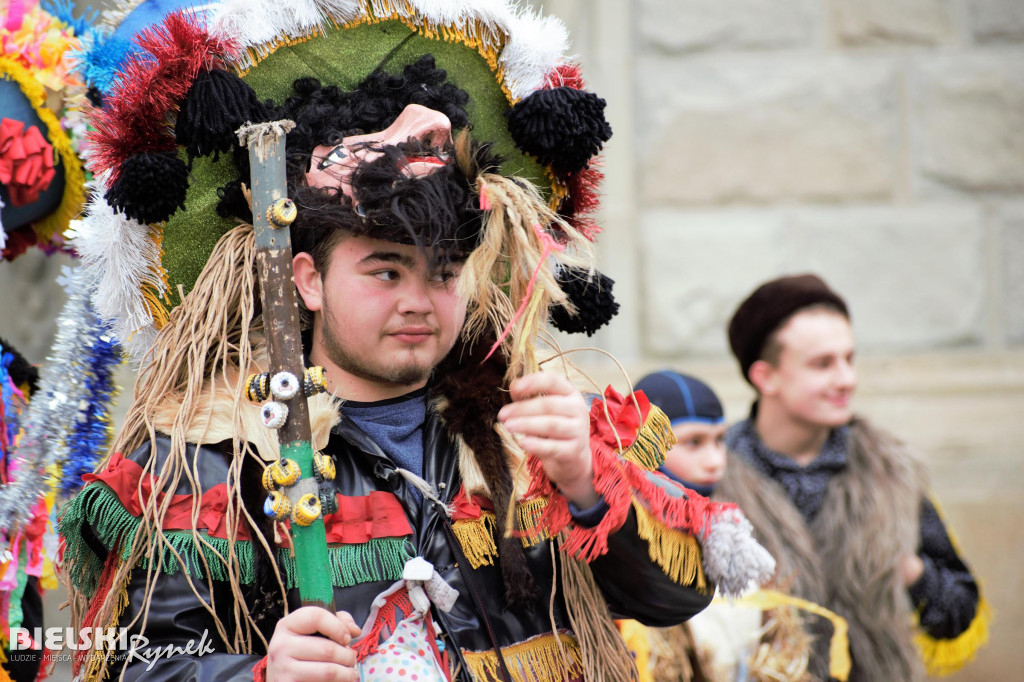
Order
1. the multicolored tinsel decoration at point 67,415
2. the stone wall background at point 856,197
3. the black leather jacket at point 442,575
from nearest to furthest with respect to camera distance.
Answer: the black leather jacket at point 442,575
the multicolored tinsel decoration at point 67,415
the stone wall background at point 856,197

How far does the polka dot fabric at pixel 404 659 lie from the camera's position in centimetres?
194

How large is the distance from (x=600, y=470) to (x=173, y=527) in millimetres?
786

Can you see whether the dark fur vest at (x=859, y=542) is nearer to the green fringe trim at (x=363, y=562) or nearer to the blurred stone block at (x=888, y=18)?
the green fringe trim at (x=363, y=562)

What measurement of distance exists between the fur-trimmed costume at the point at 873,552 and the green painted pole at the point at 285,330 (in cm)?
202

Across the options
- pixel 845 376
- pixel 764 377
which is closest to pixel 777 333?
pixel 764 377

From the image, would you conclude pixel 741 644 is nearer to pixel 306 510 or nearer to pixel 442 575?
pixel 442 575

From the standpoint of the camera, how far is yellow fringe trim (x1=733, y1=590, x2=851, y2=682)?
3.15 metres

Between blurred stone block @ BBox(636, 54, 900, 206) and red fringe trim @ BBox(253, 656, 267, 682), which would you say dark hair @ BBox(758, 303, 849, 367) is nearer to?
blurred stone block @ BBox(636, 54, 900, 206)

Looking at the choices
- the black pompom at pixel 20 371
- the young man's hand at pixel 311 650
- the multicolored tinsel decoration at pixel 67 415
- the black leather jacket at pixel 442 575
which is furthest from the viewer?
the black pompom at pixel 20 371

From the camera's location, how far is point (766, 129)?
4941 millimetres

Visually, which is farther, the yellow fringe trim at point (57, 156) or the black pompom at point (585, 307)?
the yellow fringe trim at point (57, 156)

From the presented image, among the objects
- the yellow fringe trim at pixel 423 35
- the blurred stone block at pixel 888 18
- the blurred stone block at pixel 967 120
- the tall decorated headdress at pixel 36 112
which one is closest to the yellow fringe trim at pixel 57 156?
the tall decorated headdress at pixel 36 112

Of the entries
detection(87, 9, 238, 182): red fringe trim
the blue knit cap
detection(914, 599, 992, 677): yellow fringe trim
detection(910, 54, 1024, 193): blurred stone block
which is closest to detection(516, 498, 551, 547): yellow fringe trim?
detection(87, 9, 238, 182): red fringe trim

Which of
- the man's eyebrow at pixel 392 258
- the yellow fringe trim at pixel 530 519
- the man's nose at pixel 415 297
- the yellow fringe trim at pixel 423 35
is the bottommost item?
the yellow fringe trim at pixel 530 519
